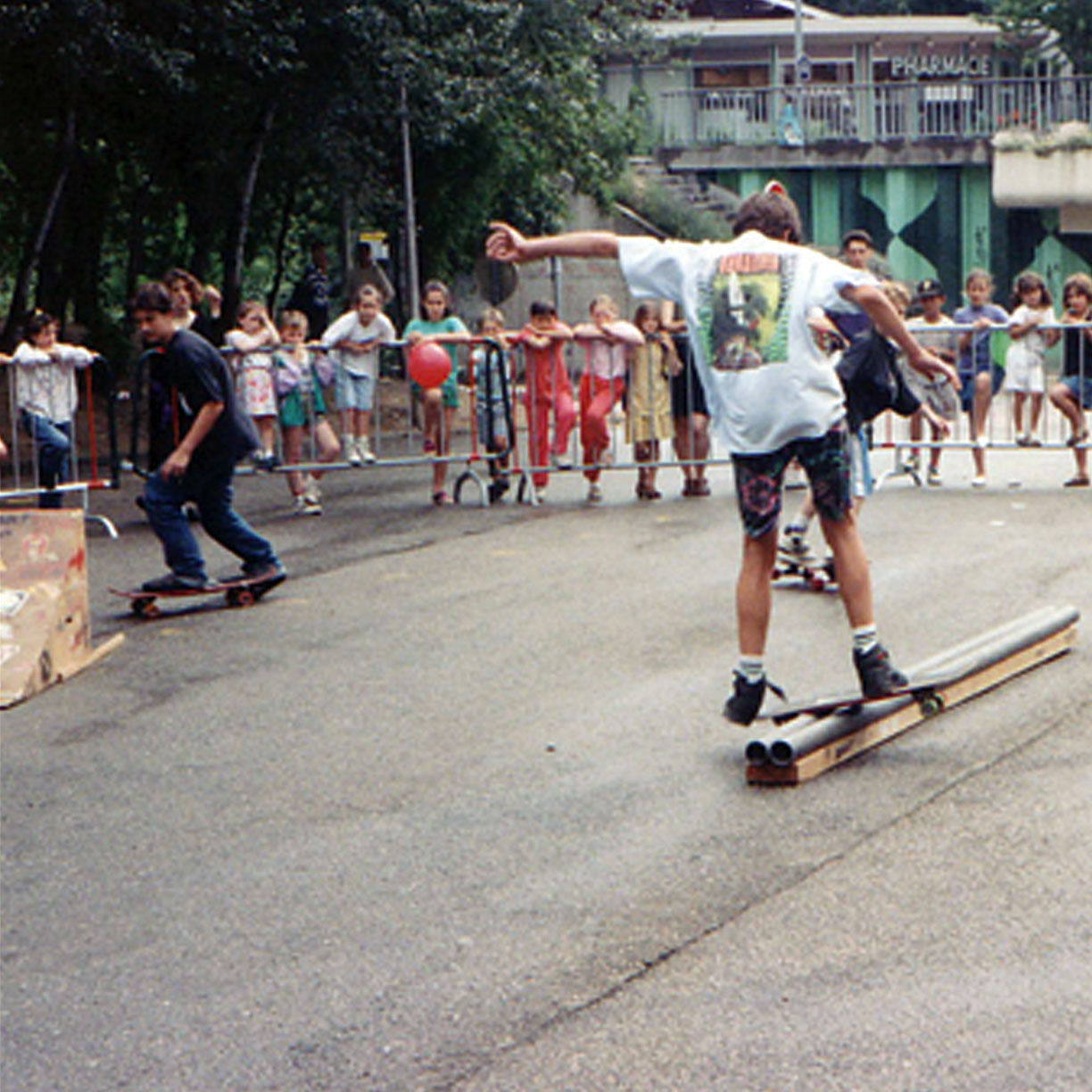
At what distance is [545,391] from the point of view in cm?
1556

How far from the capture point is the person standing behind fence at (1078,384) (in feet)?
50.4

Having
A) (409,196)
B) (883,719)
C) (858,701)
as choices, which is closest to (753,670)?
(858,701)

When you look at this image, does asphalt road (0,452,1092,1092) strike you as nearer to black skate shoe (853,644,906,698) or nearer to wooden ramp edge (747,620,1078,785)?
wooden ramp edge (747,620,1078,785)

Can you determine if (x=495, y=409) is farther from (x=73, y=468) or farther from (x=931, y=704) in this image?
(x=931, y=704)

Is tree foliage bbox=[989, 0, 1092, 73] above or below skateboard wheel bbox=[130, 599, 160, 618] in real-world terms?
above

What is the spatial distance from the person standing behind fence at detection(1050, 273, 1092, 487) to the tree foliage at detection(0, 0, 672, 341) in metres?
8.85

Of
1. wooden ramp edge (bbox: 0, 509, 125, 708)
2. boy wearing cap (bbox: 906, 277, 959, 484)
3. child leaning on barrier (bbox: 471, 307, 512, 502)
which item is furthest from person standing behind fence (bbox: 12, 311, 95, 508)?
boy wearing cap (bbox: 906, 277, 959, 484)

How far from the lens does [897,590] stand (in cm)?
1028

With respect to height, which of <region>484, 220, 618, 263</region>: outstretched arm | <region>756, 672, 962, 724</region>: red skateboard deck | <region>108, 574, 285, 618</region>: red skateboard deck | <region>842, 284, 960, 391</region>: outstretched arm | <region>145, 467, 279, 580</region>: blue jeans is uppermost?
<region>484, 220, 618, 263</region>: outstretched arm

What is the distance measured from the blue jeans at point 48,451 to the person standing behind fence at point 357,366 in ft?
7.62

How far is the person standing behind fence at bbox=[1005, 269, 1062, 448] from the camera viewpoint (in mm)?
15695

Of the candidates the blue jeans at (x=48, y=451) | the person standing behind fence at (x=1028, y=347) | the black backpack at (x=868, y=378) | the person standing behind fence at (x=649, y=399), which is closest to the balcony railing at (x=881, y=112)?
the person standing behind fence at (x=1028, y=347)

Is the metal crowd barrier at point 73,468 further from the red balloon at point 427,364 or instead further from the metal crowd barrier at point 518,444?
the red balloon at point 427,364

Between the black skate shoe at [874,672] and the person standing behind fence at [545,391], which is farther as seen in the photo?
the person standing behind fence at [545,391]
